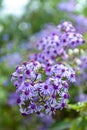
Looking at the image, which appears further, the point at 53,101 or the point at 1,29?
the point at 1,29

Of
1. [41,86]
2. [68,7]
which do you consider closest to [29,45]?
[68,7]

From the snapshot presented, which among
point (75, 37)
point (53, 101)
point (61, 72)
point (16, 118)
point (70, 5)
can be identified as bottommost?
point (53, 101)

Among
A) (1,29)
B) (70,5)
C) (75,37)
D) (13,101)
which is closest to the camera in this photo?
(75,37)

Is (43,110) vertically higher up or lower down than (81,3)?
lower down

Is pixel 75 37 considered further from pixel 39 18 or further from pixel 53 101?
pixel 39 18

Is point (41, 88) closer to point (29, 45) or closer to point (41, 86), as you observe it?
point (41, 86)

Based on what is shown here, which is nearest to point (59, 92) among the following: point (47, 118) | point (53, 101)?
point (53, 101)

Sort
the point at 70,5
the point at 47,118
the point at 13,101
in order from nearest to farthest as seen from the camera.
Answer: the point at 47,118, the point at 13,101, the point at 70,5
